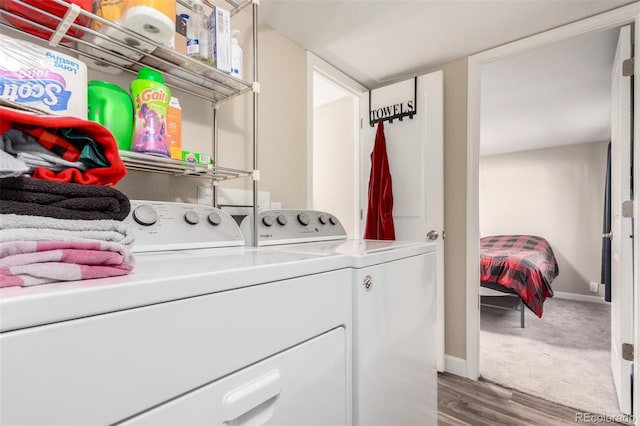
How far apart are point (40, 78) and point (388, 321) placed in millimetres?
1071

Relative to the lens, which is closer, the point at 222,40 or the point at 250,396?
the point at 250,396

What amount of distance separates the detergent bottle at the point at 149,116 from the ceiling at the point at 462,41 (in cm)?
92

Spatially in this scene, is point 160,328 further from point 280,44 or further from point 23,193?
point 280,44

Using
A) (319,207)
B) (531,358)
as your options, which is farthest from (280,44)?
(531,358)

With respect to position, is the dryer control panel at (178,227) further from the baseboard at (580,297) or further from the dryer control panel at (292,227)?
the baseboard at (580,297)

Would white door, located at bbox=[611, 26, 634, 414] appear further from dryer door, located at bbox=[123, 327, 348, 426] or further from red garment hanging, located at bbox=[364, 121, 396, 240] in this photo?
dryer door, located at bbox=[123, 327, 348, 426]

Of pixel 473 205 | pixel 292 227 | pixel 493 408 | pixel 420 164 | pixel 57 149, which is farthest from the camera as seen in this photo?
pixel 420 164

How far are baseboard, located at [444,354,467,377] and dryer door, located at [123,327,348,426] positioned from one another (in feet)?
5.49

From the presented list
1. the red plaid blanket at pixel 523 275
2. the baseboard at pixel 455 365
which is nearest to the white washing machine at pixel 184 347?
the baseboard at pixel 455 365

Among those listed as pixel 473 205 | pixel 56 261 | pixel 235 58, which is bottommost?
pixel 56 261

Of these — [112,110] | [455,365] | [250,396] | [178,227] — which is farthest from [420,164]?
[250,396]

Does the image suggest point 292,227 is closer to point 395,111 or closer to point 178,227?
point 178,227

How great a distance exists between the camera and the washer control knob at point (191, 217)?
99 cm

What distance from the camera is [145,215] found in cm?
90
